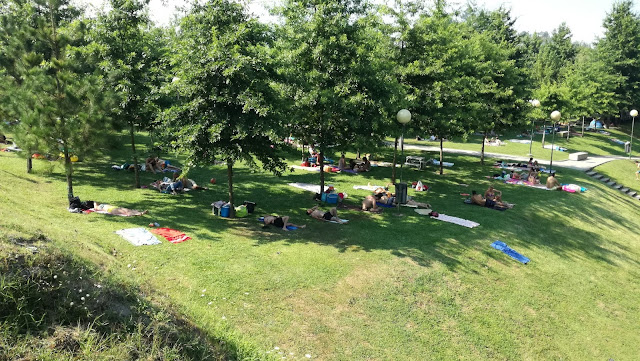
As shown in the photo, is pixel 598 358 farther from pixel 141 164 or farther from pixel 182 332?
pixel 141 164

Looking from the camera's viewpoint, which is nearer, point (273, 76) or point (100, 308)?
point (100, 308)

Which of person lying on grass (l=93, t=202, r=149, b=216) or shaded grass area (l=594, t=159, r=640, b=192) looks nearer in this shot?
person lying on grass (l=93, t=202, r=149, b=216)

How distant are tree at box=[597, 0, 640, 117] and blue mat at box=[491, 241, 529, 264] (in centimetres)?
5518

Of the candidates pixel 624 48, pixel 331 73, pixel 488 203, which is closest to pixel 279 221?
pixel 331 73

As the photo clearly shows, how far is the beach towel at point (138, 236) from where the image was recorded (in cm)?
1127

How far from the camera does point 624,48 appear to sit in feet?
186

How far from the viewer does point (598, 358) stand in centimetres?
955

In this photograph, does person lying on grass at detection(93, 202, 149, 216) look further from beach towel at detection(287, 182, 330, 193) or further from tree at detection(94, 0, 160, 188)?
beach towel at detection(287, 182, 330, 193)

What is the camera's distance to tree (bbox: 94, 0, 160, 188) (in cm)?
1565

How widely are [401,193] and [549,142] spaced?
1454 inches

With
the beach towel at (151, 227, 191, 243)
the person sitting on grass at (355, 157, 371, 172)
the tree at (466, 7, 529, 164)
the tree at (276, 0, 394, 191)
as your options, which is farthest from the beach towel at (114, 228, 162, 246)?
the tree at (466, 7, 529, 164)

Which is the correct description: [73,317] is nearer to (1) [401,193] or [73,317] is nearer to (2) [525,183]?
(1) [401,193]

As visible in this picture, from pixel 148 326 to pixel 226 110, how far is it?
9030 millimetres

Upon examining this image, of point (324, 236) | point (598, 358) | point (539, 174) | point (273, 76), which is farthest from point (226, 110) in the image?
point (539, 174)
